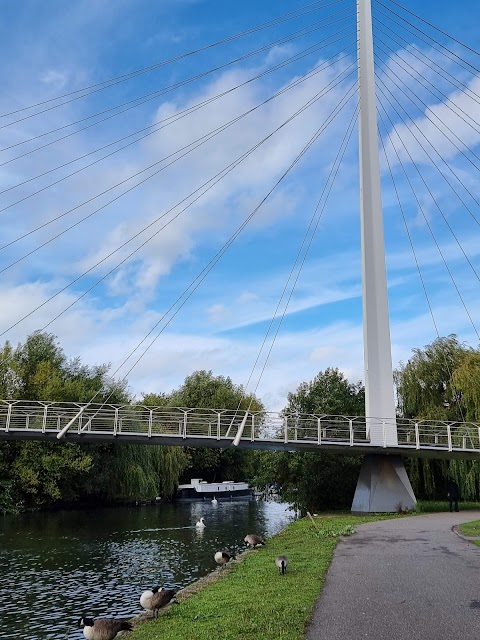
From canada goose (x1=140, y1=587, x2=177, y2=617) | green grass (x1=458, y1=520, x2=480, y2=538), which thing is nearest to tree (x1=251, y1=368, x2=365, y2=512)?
green grass (x1=458, y1=520, x2=480, y2=538)

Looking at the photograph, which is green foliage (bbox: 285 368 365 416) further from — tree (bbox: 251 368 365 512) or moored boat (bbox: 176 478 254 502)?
moored boat (bbox: 176 478 254 502)

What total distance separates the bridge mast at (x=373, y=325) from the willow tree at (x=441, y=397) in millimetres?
5557

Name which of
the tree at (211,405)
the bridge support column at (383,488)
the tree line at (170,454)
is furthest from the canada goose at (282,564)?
the tree at (211,405)

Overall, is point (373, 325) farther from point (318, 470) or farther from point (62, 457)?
point (62, 457)

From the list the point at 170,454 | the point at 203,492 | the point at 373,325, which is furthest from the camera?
the point at 203,492

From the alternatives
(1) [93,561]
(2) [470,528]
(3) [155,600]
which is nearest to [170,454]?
(1) [93,561]

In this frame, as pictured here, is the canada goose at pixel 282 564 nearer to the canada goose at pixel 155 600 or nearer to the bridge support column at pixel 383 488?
the canada goose at pixel 155 600

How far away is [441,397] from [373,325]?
10.2 m

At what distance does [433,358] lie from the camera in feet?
129

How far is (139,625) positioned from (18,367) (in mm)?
38570

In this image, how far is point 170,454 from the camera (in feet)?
167

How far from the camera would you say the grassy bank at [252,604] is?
29.2ft

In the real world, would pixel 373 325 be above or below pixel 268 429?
above

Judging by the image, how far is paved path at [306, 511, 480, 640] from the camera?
8.39 metres
